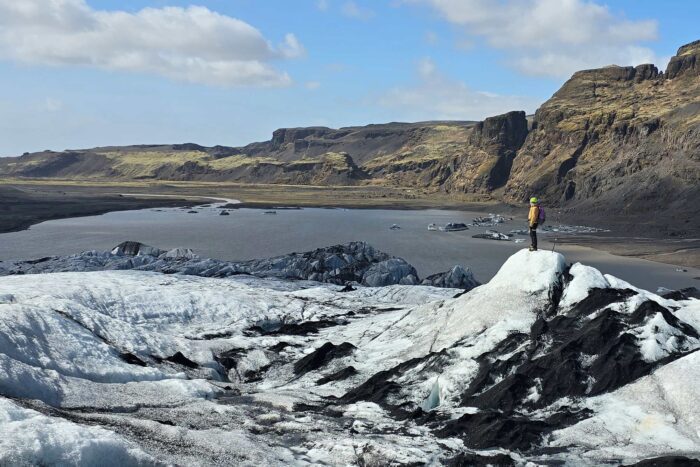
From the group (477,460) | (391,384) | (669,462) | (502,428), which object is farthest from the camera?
(391,384)

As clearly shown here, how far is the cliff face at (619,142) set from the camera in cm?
11388

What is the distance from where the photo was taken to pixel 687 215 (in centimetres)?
9944

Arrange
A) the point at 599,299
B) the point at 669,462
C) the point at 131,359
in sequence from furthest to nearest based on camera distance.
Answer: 1. the point at 131,359
2. the point at 599,299
3. the point at 669,462

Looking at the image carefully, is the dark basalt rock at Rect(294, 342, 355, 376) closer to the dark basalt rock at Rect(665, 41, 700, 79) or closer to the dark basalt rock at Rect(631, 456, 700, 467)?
the dark basalt rock at Rect(631, 456, 700, 467)

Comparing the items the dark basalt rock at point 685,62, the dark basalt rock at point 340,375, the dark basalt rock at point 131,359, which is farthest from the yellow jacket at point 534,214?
the dark basalt rock at point 685,62

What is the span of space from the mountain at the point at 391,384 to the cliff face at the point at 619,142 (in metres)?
93.5

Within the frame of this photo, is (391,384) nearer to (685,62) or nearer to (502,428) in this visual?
(502,428)

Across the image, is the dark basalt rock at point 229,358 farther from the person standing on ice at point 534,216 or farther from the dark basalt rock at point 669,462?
the dark basalt rock at point 669,462

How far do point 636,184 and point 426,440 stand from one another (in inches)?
4587

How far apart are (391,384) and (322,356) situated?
4.81 meters

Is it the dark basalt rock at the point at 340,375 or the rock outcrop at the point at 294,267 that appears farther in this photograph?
the rock outcrop at the point at 294,267

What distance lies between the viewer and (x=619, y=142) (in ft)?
459

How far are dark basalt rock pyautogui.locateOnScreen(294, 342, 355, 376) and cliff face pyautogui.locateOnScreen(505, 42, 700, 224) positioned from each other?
9500 centimetres

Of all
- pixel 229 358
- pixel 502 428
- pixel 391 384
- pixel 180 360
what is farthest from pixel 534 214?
pixel 180 360
